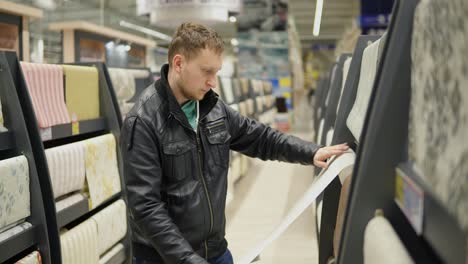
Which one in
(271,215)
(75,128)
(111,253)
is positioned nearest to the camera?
(75,128)

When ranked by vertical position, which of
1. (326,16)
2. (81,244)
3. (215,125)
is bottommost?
(81,244)

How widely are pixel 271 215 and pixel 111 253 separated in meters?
2.76

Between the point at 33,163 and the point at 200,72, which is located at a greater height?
the point at 200,72

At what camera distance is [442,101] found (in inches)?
28.8

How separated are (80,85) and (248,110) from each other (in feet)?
14.9

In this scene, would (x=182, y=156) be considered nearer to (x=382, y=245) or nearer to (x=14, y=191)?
(x=14, y=191)

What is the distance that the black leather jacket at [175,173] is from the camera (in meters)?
1.67

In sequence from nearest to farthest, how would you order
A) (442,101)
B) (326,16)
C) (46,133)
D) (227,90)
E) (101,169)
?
(442,101) → (46,133) → (101,169) → (227,90) → (326,16)

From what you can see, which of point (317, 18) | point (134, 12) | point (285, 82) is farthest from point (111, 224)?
point (317, 18)

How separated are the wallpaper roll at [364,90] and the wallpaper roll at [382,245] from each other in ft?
1.79

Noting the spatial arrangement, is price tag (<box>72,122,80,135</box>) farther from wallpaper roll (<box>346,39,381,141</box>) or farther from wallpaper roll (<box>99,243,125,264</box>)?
wallpaper roll (<box>346,39,381,141</box>)

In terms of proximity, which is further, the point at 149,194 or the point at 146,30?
the point at 146,30

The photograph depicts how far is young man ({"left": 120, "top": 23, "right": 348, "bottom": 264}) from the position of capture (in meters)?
1.67

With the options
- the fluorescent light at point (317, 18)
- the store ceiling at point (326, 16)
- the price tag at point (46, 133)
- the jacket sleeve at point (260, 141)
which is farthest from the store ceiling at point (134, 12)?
the jacket sleeve at point (260, 141)
